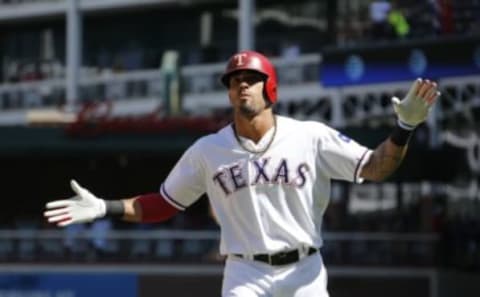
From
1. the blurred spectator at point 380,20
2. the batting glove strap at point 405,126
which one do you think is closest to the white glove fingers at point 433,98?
the batting glove strap at point 405,126

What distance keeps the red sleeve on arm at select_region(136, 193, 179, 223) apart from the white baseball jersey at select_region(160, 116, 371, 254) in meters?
0.30

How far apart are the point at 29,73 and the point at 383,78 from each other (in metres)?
16.7

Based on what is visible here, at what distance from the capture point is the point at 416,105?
5906 millimetres

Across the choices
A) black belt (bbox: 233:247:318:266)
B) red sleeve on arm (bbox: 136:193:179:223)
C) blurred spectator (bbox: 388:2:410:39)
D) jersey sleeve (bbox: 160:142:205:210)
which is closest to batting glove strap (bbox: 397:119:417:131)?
black belt (bbox: 233:247:318:266)

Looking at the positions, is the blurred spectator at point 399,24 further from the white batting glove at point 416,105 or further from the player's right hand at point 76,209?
the white batting glove at point 416,105

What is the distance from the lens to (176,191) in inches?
259

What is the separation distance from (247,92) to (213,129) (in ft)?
53.5

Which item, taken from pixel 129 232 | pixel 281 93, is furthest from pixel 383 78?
pixel 281 93

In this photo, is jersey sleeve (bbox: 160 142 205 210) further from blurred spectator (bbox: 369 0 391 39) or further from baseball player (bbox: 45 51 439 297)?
blurred spectator (bbox: 369 0 391 39)

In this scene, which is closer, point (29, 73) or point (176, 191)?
point (176, 191)

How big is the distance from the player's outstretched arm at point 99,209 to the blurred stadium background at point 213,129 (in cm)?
1249

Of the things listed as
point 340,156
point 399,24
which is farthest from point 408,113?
point 399,24

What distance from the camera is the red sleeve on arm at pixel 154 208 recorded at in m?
6.58

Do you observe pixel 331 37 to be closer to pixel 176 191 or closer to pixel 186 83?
pixel 186 83
